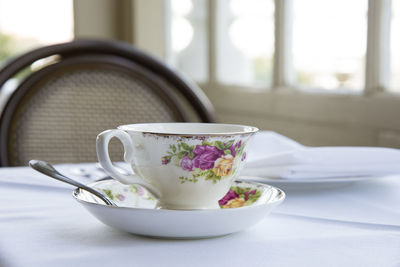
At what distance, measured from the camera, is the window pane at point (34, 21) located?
2.96 meters

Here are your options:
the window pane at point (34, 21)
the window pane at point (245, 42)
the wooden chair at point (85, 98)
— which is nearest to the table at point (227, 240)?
the wooden chair at point (85, 98)

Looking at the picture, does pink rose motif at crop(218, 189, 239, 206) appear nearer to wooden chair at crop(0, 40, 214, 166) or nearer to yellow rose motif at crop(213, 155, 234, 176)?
yellow rose motif at crop(213, 155, 234, 176)

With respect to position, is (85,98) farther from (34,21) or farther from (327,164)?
(34,21)

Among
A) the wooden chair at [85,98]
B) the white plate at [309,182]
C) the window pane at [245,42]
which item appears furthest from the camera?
the window pane at [245,42]

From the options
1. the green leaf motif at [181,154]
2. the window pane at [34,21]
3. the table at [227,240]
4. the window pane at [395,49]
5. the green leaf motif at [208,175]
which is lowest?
the table at [227,240]

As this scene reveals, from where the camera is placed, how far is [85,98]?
4.09ft

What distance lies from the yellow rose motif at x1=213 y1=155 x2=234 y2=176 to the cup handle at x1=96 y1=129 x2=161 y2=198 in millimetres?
55

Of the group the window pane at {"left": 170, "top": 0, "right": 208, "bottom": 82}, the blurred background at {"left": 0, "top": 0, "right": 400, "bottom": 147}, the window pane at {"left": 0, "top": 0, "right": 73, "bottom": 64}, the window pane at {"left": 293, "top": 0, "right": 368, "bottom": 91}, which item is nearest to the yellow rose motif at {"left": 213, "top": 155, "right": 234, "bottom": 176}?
the blurred background at {"left": 0, "top": 0, "right": 400, "bottom": 147}

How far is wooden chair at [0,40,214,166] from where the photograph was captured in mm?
1124

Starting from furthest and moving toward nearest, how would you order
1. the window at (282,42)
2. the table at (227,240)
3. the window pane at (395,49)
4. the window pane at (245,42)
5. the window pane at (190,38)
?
the window pane at (190,38) → the window pane at (245,42) → the window at (282,42) → the window pane at (395,49) → the table at (227,240)

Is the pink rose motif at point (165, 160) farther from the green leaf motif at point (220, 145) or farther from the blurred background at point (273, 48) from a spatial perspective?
the blurred background at point (273, 48)

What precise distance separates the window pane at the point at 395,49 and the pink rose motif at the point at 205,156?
1.34m

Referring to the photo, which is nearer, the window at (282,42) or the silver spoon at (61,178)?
the silver spoon at (61,178)

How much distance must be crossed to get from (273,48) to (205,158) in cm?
175
